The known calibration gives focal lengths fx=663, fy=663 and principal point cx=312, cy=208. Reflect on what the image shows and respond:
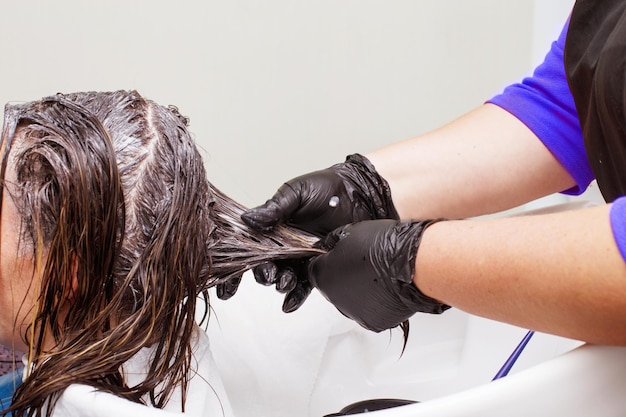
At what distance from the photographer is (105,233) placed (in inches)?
30.9

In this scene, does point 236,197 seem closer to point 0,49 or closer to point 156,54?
point 156,54

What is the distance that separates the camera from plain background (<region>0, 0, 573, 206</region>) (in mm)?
1480

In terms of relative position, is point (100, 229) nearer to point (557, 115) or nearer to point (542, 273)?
point (542, 273)

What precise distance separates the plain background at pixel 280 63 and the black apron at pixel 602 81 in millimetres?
488

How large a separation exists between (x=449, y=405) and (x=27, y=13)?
127cm

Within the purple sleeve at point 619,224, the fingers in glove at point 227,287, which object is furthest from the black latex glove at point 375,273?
the purple sleeve at point 619,224

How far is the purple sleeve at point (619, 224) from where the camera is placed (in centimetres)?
57

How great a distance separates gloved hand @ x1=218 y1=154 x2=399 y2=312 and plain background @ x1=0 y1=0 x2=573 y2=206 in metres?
0.55

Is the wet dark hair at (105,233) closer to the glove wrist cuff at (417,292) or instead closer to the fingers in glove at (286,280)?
the fingers in glove at (286,280)

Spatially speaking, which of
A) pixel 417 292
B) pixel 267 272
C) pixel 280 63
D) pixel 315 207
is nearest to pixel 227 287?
pixel 267 272

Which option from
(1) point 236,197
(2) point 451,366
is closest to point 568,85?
(2) point 451,366

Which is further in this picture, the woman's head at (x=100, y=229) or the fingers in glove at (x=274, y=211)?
the fingers in glove at (x=274, y=211)

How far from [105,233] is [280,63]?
2.96 ft

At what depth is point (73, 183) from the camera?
0.77 meters
